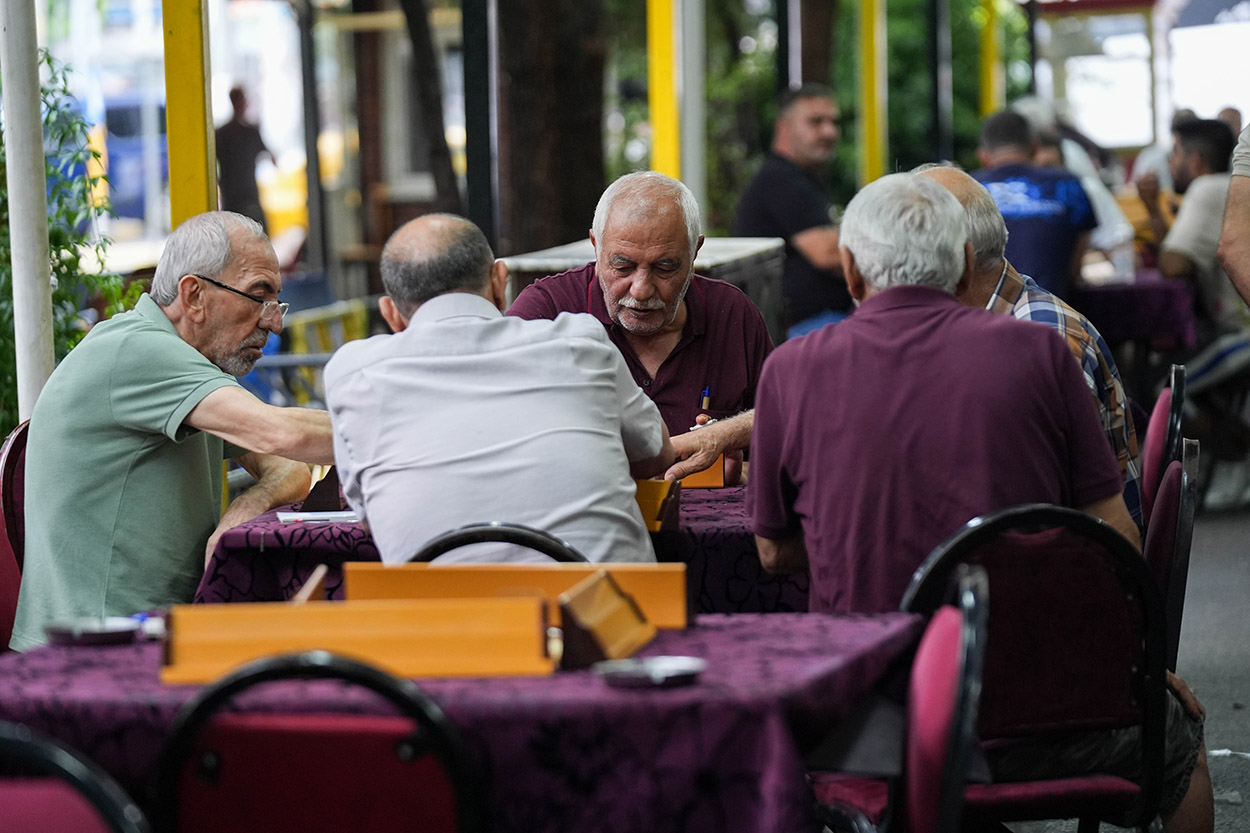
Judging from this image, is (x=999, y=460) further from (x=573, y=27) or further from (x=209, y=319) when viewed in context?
(x=573, y=27)

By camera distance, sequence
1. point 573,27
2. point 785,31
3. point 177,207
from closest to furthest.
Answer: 1. point 177,207
2. point 573,27
3. point 785,31

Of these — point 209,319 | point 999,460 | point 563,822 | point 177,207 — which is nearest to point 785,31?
point 177,207

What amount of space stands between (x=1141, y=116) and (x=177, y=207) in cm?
1657

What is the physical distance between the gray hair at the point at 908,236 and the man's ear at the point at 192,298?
1.47m

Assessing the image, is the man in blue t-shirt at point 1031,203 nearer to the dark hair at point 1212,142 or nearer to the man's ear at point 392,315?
the dark hair at point 1212,142

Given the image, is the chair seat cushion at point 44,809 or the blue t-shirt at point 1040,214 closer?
the chair seat cushion at point 44,809

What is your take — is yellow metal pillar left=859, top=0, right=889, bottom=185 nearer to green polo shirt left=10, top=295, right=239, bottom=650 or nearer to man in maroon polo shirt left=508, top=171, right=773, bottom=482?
man in maroon polo shirt left=508, top=171, right=773, bottom=482

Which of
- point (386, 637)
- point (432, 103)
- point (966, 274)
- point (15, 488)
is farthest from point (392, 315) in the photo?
point (432, 103)

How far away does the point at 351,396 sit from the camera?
267cm

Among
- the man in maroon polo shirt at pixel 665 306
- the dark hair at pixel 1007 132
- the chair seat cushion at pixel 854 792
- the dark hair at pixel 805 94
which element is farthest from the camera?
the dark hair at pixel 805 94

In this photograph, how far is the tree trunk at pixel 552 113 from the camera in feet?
28.8

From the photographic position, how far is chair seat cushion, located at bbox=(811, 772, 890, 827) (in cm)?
238

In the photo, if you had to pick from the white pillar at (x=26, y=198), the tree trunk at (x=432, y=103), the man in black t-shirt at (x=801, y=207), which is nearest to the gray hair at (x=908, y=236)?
the white pillar at (x=26, y=198)

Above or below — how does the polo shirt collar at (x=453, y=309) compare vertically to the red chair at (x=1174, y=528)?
above
